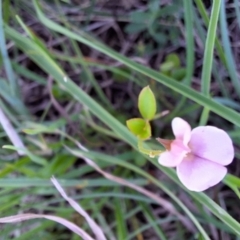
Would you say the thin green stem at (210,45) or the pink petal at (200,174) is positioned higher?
the thin green stem at (210,45)

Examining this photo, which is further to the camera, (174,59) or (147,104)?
(174,59)

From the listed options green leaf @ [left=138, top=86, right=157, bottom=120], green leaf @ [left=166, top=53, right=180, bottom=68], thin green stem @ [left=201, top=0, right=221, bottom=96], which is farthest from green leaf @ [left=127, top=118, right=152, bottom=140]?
green leaf @ [left=166, top=53, right=180, bottom=68]

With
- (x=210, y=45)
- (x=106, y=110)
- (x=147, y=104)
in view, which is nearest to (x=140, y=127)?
(x=147, y=104)

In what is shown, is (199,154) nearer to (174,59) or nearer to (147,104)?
(147,104)

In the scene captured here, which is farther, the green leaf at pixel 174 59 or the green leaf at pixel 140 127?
the green leaf at pixel 174 59

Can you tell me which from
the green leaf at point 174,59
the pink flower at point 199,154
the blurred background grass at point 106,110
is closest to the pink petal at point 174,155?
the pink flower at point 199,154

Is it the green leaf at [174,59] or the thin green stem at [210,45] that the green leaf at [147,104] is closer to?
the thin green stem at [210,45]
